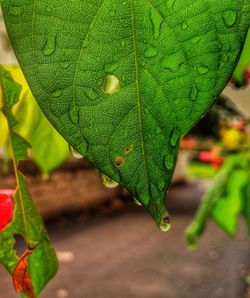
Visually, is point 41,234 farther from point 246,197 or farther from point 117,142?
point 246,197

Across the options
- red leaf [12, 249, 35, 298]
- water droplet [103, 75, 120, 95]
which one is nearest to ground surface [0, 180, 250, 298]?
red leaf [12, 249, 35, 298]

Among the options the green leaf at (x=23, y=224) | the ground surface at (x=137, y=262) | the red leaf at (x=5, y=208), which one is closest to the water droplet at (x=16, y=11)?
the green leaf at (x=23, y=224)

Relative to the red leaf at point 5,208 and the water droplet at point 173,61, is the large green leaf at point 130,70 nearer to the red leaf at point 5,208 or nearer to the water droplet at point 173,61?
the water droplet at point 173,61

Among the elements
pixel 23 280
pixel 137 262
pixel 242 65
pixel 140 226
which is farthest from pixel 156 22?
pixel 140 226

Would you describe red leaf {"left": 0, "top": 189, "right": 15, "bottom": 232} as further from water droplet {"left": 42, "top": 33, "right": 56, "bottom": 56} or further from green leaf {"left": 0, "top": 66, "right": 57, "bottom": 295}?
water droplet {"left": 42, "top": 33, "right": 56, "bottom": 56}

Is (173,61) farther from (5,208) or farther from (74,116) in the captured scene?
(5,208)
